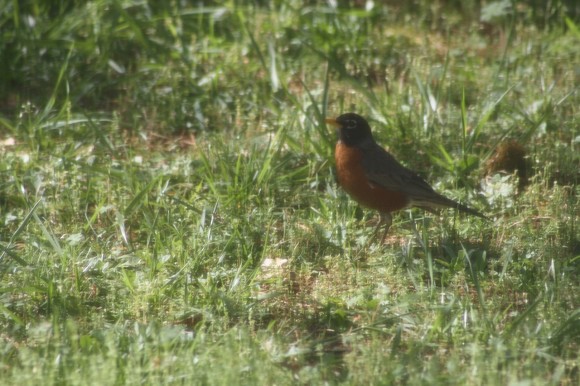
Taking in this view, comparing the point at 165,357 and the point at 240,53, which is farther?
the point at 240,53

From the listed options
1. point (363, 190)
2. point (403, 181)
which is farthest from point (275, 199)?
point (403, 181)

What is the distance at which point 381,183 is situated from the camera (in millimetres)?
5879

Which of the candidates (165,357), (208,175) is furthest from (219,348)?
(208,175)

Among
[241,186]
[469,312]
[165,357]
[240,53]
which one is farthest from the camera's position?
[240,53]

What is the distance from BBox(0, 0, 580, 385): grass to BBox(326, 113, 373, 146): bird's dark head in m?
0.23

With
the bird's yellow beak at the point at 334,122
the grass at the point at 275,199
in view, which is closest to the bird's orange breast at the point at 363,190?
the grass at the point at 275,199

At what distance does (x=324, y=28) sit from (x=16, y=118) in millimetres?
2582

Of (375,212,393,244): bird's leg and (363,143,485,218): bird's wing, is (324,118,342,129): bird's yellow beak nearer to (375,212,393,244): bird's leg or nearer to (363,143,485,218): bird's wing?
(363,143,485,218): bird's wing

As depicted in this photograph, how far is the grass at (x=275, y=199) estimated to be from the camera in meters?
4.21

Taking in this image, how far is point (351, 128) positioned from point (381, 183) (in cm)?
50

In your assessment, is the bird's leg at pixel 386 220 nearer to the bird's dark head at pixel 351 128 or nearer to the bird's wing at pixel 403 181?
the bird's wing at pixel 403 181

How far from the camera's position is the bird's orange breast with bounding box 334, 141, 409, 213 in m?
5.88

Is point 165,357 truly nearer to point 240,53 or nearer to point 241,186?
point 241,186

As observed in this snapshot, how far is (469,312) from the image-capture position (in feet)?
15.0
